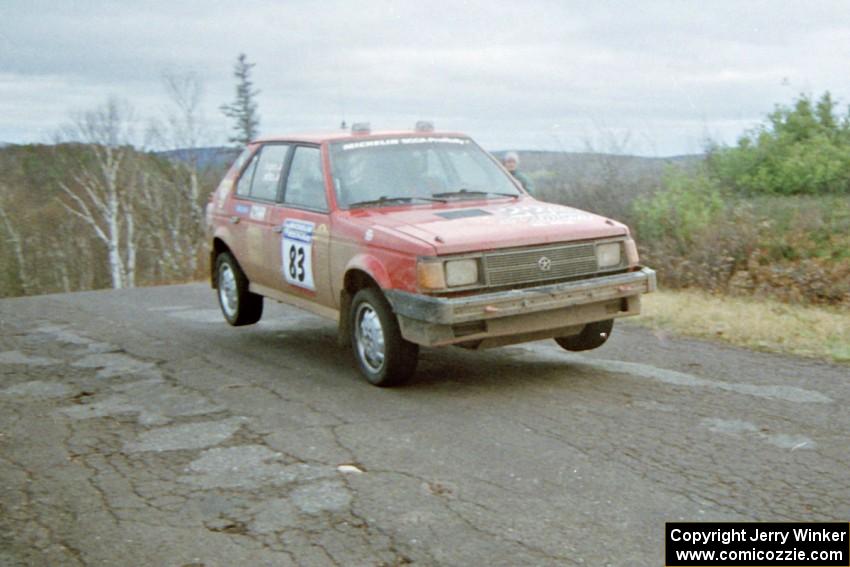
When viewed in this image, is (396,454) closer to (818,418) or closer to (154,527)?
(154,527)

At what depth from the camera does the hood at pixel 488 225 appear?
6113mm

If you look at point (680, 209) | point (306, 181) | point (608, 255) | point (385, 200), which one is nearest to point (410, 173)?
point (385, 200)

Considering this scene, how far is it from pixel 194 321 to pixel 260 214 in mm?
2467

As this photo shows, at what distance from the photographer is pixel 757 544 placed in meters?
3.71

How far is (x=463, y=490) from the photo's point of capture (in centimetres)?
A: 437

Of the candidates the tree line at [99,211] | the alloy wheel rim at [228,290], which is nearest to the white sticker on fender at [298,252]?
the alloy wheel rim at [228,290]

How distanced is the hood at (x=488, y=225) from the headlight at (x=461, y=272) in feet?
0.27

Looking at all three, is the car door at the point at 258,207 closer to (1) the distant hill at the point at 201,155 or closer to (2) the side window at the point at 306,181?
(2) the side window at the point at 306,181

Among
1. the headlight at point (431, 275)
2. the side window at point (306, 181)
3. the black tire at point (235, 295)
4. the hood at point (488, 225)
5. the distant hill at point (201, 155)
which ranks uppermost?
the distant hill at point (201, 155)

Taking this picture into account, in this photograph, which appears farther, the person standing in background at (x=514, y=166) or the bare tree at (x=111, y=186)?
the bare tree at (x=111, y=186)

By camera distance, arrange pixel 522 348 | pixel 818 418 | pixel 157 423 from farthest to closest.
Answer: pixel 522 348 → pixel 157 423 → pixel 818 418

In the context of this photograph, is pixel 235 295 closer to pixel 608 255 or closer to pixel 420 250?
pixel 420 250

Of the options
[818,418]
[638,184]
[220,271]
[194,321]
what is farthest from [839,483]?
[638,184]

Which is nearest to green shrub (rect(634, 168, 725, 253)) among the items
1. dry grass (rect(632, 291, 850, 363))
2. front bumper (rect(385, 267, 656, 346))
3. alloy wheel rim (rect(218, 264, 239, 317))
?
dry grass (rect(632, 291, 850, 363))
